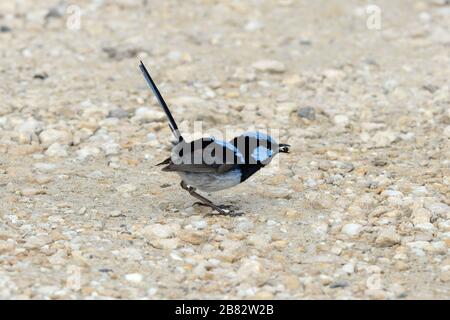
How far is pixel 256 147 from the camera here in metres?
5.58

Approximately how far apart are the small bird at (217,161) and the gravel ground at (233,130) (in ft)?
0.78

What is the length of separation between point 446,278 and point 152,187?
222 cm

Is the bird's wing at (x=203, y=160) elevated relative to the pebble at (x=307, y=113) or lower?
lower

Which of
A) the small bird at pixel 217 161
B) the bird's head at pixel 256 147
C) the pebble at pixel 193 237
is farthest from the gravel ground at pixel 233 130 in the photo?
the bird's head at pixel 256 147

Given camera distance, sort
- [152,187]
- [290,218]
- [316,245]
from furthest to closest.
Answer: [152,187], [290,218], [316,245]

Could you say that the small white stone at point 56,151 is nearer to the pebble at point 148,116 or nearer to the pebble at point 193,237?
the pebble at point 148,116

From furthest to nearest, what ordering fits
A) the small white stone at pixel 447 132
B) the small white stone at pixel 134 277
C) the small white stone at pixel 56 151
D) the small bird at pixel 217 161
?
the small white stone at pixel 447 132 → the small white stone at pixel 56 151 → the small bird at pixel 217 161 → the small white stone at pixel 134 277

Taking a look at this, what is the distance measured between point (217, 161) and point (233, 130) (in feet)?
5.86

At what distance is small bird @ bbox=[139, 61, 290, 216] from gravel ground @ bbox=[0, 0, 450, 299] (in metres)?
0.24

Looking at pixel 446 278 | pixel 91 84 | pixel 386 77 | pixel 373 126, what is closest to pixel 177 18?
pixel 91 84

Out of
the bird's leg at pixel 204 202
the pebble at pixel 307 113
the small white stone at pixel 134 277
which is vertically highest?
the pebble at pixel 307 113

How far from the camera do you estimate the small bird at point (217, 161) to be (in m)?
5.39

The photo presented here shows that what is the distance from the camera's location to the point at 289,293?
4.50 metres

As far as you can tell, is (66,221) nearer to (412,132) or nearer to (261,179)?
(261,179)
